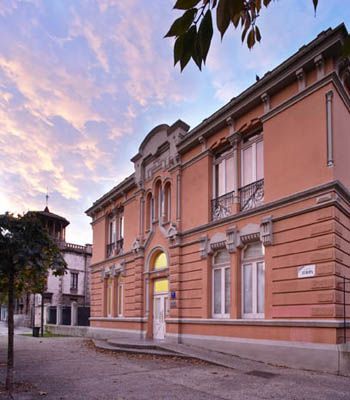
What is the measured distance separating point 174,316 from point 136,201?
22.2ft

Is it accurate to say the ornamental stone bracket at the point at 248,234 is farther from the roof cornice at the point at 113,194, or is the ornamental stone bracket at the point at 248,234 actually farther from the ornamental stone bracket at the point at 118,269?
the ornamental stone bracket at the point at 118,269

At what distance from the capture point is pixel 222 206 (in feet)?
55.3

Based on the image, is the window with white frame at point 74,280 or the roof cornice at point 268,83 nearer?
the roof cornice at point 268,83

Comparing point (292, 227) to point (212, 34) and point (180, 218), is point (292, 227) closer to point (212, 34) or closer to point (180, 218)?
point (180, 218)

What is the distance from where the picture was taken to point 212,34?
2092 mm

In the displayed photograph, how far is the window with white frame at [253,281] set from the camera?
1463cm

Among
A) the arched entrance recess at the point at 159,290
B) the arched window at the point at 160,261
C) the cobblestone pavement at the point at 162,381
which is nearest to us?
the cobblestone pavement at the point at 162,381

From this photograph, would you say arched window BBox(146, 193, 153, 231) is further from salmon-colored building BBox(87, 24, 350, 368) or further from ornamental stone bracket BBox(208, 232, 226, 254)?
ornamental stone bracket BBox(208, 232, 226, 254)

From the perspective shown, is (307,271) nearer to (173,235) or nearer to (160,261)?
(173,235)

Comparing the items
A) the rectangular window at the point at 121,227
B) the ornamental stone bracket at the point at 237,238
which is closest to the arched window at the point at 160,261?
the ornamental stone bracket at the point at 237,238

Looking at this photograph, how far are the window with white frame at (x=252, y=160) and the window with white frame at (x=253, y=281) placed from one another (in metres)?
2.22

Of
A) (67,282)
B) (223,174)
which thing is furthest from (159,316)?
(67,282)

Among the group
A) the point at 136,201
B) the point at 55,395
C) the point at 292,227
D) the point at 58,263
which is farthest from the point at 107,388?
the point at 136,201

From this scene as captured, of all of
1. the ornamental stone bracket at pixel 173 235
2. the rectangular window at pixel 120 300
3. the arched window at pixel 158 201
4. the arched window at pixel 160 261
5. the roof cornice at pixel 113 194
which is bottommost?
the rectangular window at pixel 120 300
